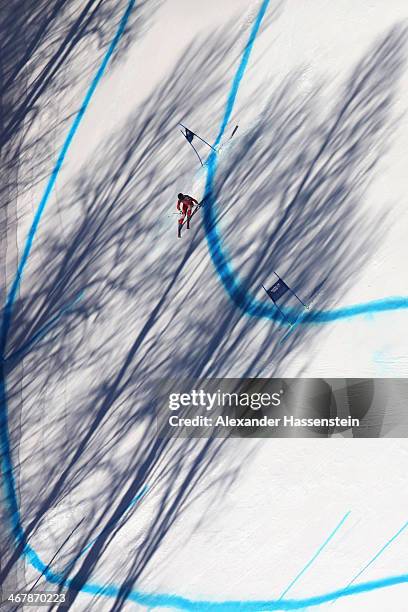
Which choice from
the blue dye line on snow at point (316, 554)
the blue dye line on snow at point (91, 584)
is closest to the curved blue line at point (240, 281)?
the blue dye line on snow at point (91, 584)

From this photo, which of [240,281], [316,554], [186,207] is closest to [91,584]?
[316,554]

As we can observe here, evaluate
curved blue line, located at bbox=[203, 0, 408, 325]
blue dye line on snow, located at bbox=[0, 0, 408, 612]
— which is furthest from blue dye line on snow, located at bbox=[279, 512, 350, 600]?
curved blue line, located at bbox=[203, 0, 408, 325]

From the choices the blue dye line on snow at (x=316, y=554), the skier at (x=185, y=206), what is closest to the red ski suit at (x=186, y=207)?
the skier at (x=185, y=206)

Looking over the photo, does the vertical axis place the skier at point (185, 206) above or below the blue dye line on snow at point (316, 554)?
above

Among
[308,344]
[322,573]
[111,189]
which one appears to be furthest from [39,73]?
[322,573]

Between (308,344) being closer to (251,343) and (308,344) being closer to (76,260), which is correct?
(251,343)

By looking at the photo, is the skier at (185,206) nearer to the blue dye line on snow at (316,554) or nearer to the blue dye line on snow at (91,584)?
the blue dye line on snow at (91,584)

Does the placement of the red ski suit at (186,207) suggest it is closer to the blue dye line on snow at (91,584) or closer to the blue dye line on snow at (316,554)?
the blue dye line on snow at (91,584)
